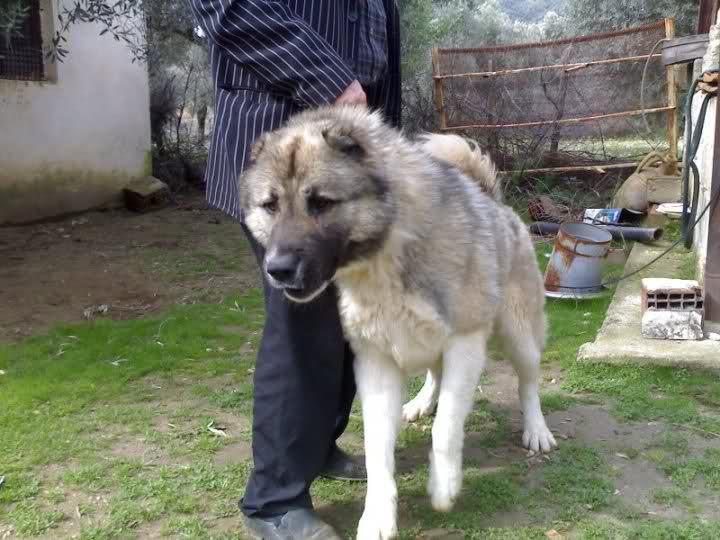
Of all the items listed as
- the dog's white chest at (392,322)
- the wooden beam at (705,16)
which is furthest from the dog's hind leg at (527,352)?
the wooden beam at (705,16)

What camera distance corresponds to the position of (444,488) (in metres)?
2.30

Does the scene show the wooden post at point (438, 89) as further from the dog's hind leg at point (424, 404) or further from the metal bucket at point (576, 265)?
the dog's hind leg at point (424, 404)

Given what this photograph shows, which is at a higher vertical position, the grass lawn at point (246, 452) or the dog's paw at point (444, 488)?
the dog's paw at point (444, 488)

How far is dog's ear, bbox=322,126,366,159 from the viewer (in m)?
2.03

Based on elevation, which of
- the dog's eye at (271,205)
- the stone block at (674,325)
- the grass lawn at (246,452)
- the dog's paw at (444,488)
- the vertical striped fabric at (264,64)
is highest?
the vertical striped fabric at (264,64)

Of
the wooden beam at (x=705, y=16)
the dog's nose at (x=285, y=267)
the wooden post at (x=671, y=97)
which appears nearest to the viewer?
the dog's nose at (x=285, y=267)

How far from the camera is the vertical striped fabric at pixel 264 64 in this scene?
203 centimetres

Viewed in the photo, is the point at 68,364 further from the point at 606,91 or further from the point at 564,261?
the point at 606,91

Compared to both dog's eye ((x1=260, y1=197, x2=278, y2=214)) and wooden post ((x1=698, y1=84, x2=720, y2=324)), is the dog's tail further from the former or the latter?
wooden post ((x1=698, y1=84, x2=720, y2=324))

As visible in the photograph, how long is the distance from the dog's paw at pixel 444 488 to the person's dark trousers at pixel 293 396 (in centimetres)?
37

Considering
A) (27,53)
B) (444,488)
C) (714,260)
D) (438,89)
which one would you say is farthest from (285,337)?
(438,89)

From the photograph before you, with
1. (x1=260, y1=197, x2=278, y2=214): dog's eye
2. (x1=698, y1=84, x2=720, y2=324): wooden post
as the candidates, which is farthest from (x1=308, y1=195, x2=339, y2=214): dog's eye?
(x1=698, y1=84, x2=720, y2=324): wooden post

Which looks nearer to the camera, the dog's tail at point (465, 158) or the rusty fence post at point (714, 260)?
the dog's tail at point (465, 158)

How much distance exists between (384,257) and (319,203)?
0.27 m
